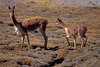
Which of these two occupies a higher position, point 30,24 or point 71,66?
point 30,24

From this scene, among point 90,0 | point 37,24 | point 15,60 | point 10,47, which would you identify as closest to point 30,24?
point 37,24

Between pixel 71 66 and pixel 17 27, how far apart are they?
606 centimetres

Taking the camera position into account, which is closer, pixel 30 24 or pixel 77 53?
pixel 77 53

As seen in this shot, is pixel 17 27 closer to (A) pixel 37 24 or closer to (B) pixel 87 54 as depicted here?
(A) pixel 37 24

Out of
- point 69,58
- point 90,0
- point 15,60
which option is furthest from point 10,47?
point 90,0

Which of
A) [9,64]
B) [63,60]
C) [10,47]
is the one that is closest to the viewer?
[9,64]

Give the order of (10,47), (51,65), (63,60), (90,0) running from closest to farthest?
(51,65) → (63,60) → (10,47) → (90,0)

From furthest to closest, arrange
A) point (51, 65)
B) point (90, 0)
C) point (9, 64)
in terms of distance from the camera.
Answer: point (90, 0), point (51, 65), point (9, 64)

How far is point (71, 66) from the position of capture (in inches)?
360

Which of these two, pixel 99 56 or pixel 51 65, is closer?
pixel 99 56

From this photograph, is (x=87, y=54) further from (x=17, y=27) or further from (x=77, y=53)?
(x=17, y=27)

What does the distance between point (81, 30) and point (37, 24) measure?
3.83 m

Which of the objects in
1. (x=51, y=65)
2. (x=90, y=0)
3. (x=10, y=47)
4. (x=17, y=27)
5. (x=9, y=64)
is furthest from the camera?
(x=90, y=0)

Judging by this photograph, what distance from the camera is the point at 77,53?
1095 centimetres
